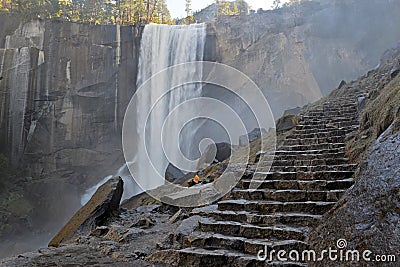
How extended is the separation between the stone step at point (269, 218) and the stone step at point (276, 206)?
146 millimetres

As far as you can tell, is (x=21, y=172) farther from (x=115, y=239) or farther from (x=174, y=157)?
(x=115, y=239)

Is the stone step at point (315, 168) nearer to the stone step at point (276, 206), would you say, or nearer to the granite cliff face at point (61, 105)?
the stone step at point (276, 206)

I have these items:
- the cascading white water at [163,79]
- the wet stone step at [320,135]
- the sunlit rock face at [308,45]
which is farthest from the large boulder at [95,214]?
the sunlit rock face at [308,45]

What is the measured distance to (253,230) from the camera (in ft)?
11.9

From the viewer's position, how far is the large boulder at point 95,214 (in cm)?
636

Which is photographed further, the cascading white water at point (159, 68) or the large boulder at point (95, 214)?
the cascading white water at point (159, 68)

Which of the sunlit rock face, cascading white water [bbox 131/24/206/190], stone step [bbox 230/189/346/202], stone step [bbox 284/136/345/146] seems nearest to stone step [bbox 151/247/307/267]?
stone step [bbox 230/189/346/202]

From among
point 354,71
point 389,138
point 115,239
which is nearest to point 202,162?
point 115,239

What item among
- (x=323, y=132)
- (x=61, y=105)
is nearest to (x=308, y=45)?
(x=61, y=105)

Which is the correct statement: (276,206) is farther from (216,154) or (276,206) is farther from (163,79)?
(163,79)

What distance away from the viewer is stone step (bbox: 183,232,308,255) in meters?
3.17

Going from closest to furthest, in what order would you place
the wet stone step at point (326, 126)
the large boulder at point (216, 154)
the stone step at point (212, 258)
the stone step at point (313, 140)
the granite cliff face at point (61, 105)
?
the stone step at point (212, 258), the stone step at point (313, 140), the wet stone step at point (326, 126), the large boulder at point (216, 154), the granite cliff face at point (61, 105)

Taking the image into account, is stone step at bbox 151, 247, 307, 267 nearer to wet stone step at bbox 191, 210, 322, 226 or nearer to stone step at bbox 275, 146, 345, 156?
wet stone step at bbox 191, 210, 322, 226

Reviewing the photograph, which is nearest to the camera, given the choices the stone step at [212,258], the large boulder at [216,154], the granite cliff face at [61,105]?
the stone step at [212,258]
